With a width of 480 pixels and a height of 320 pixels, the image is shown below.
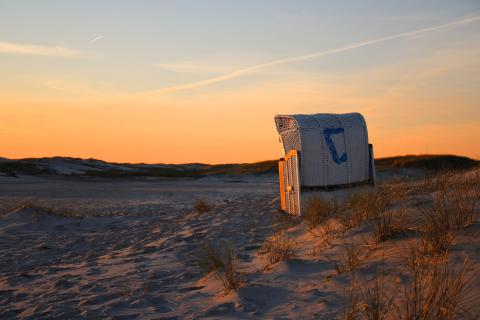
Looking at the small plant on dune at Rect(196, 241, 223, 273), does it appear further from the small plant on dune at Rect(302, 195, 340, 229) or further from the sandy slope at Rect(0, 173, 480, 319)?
the small plant on dune at Rect(302, 195, 340, 229)

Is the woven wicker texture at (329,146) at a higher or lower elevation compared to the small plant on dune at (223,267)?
higher

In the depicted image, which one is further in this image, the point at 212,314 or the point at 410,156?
the point at 410,156

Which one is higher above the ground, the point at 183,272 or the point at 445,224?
the point at 445,224

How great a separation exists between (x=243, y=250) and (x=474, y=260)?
327 centimetres

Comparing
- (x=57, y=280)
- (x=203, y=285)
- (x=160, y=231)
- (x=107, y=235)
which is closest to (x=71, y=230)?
(x=107, y=235)

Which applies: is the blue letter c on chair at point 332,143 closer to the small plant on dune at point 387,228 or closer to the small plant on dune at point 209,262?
the small plant on dune at point 387,228

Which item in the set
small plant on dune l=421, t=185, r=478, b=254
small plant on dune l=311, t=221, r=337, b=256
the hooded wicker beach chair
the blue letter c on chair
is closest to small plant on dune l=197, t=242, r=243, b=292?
small plant on dune l=311, t=221, r=337, b=256

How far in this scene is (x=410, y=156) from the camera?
115 feet

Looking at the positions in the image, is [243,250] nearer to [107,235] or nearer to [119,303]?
[119,303]

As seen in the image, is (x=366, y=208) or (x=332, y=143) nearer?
(x=366, y=208)

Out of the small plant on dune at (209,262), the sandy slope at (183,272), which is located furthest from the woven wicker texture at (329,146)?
the small plant on dune at (209,262)

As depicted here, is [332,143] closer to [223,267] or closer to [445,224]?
[223,267]

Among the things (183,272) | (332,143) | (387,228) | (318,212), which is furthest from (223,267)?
(332,143)

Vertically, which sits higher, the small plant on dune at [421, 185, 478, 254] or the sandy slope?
the small plant on dune at [421, 185, 478, 254]
